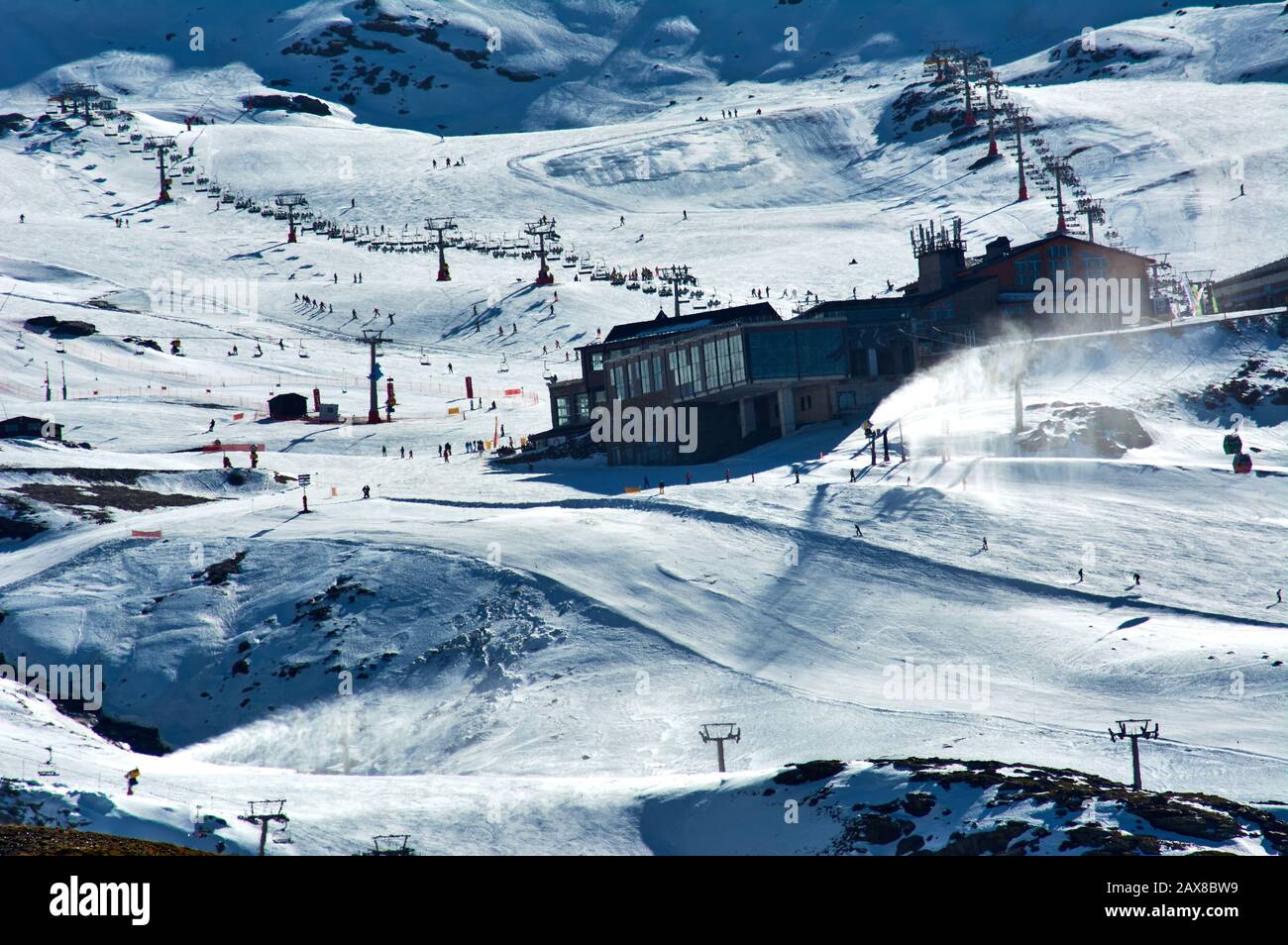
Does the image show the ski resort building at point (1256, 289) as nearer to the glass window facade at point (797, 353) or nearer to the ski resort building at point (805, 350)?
the ski resort building at point (805, 350)

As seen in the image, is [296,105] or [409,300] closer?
[409,300]

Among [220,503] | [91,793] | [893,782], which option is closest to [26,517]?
[220,503]

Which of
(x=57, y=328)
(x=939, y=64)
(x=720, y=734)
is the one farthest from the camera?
(x=939, y=64)

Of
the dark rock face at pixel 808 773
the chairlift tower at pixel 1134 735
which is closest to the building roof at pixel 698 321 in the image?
the chairlift tower at pixel 1134 735

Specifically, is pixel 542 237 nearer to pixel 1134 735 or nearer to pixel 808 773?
pixel 808 773

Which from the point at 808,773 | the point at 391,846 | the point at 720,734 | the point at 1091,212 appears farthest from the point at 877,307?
the point at 391,846

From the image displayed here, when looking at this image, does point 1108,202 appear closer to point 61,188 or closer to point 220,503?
point 220,503
